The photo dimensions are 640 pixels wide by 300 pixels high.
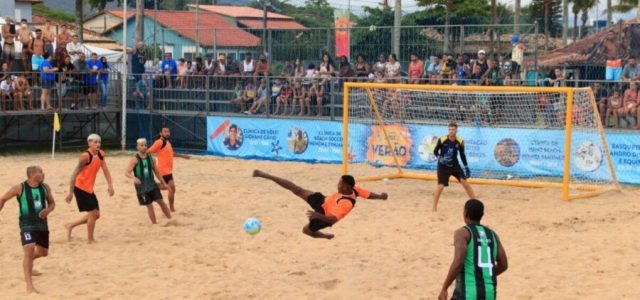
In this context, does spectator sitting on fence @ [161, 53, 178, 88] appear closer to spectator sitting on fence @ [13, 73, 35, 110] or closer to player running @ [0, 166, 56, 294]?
spectator sitting on fence @ [13, 73, 35, 110]

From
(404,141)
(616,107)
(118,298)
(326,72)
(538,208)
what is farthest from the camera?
(326,72)

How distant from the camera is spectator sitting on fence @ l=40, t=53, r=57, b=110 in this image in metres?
24.8

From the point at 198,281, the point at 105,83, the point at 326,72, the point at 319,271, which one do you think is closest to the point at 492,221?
the point at 319,271

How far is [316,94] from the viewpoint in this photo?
24.0 meters

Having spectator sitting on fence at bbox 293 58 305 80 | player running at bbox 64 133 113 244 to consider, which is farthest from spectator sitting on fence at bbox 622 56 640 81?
player running at bbox 64 133 113 244

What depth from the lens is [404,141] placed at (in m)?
21.4

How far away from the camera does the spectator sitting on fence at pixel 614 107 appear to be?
19.6m

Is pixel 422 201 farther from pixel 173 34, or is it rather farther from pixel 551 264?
pixel 173 34

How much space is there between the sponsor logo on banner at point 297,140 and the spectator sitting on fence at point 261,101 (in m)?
1.13

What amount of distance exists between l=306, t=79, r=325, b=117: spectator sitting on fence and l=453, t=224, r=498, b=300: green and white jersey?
653 inches

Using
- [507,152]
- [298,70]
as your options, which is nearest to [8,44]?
[298,70]

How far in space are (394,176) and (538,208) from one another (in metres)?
4.30

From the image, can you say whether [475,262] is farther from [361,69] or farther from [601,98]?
[361,69]

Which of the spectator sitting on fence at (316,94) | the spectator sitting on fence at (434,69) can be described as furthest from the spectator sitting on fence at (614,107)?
the spectator sitting on fence at (316,94)
